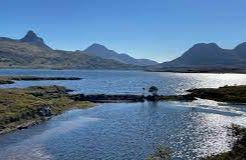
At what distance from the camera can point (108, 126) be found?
4783 inches

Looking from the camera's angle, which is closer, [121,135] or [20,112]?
[121,135]

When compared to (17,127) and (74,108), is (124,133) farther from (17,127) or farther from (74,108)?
(74,108)

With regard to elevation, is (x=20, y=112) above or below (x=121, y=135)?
above

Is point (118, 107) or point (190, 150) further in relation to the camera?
point (118, 107)

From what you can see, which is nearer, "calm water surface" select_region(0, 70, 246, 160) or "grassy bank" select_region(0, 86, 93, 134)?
"calm water surface" select_region(0, 70, 246, 160)

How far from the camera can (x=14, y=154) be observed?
280 feet

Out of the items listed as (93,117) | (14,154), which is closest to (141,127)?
(93,117)

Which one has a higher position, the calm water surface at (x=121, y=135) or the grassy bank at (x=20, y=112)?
the grassy bank at (x=20, y=112)

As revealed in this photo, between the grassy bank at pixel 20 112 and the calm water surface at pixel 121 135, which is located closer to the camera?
the calm water surface at pixel 121 135

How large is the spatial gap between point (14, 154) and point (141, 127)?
4712 cm

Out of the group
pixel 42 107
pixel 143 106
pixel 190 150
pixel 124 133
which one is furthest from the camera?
pixel 143 106

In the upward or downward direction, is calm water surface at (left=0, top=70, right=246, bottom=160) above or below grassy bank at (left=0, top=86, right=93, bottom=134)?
below

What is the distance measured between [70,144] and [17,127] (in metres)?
27.3

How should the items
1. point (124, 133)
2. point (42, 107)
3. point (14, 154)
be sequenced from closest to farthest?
point (14, 154) → point (124, 133) → point (42, 107)
